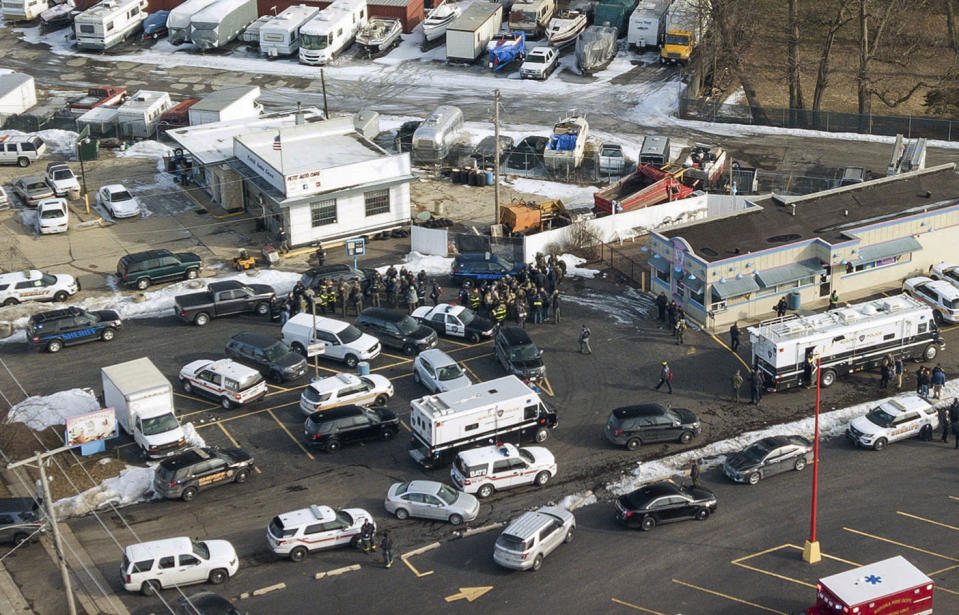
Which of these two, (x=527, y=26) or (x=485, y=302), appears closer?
(x=485, y=302)

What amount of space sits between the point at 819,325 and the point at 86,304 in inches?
1286

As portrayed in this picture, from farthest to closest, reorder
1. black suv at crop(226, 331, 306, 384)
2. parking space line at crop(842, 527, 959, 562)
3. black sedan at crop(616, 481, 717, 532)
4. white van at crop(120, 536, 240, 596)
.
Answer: black suv at crop(226, 331, 306, 384)
black sedan at crop(616, 481, 717, 532)
parking space line at crop(842, 527, 959, 562)
white van at crop(120, 536, 240, 596)

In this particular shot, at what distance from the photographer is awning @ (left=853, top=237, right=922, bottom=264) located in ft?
193

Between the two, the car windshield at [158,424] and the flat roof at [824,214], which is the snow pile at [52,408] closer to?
the car windshield at [158,424]

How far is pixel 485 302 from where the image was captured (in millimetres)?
57156

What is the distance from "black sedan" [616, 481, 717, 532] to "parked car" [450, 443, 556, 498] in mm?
3330

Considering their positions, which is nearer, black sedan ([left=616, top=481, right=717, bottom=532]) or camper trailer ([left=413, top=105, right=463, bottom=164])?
black sedan ([left=616, top=481, right=717, bottom=532])

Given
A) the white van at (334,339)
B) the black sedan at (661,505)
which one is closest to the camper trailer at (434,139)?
the white van at (334,339)

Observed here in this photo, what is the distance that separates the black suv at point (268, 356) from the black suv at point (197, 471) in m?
6.71

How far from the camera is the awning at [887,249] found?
59.0 meters

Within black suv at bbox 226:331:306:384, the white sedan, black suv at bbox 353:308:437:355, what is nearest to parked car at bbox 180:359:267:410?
black suv at bbox 226:331:306:384

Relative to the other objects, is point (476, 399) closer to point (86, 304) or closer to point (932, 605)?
point (932, 605)

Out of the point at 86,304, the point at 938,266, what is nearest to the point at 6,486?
the point at 86,304

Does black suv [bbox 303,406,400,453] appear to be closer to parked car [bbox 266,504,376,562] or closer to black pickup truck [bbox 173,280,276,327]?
parked car [bbox 266,504,376,562]
